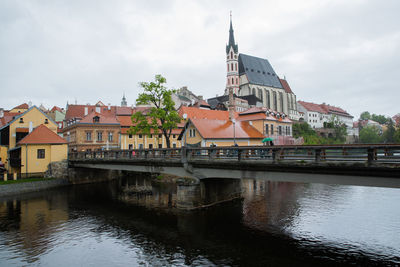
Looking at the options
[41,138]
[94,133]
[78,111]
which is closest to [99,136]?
[94,133]

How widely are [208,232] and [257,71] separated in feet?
402

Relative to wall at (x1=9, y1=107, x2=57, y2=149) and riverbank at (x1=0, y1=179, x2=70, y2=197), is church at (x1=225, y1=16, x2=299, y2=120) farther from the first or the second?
riverbank at (x1=0, y1=179, x2=70, y2=197)

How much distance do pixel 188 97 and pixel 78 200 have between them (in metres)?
90.9

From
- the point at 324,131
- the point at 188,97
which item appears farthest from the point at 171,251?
the point at 188,97

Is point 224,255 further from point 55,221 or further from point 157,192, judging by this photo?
point 157,192

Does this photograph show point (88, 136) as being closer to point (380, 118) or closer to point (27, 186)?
point (27, 186)

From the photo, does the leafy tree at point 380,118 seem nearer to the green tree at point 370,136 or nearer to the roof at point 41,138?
the green tree at point 370,136

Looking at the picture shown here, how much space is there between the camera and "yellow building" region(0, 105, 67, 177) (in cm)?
3938

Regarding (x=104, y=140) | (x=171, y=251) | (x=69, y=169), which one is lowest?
(x=171, y=251)

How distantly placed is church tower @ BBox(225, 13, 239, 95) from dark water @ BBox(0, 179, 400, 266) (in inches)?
3996

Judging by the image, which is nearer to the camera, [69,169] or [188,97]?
[69,169]

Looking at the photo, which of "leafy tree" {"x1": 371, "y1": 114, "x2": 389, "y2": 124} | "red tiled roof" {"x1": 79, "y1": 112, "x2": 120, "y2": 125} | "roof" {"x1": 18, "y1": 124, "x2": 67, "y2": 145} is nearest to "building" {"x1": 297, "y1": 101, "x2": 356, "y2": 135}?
"leafy tree" {"x1": 371, "y1": 114, "x2": 389, "y2": 124}

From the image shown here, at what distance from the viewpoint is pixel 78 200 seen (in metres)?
30.5

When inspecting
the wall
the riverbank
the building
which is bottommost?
the riverbank
